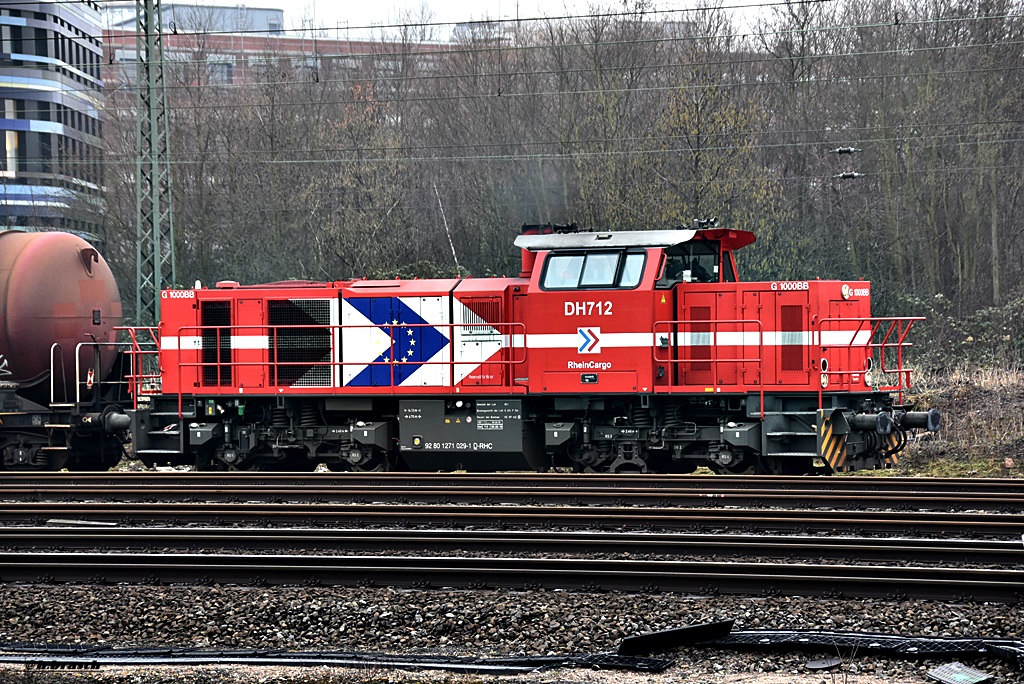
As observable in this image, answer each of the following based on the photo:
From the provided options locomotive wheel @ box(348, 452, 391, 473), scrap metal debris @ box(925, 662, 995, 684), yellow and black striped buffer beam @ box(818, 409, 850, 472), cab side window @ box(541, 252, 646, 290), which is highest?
cab side window @ box(541, 252, 646, 290)

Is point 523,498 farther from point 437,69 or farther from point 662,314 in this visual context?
point 437,69

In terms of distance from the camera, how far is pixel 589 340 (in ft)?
47.9

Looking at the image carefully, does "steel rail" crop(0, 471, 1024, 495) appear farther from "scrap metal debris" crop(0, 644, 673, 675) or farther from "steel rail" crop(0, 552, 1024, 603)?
"scrap metal debris" crop(0, 644, 673, 675)

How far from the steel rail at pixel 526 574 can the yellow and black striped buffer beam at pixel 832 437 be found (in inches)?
180

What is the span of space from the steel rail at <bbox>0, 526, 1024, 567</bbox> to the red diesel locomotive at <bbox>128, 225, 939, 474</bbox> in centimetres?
398

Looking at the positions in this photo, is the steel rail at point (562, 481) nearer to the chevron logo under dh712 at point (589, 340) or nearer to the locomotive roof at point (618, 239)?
the chevron logo under dh712 at point (589, 340)

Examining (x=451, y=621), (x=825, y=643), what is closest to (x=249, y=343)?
(x=451, y=621)

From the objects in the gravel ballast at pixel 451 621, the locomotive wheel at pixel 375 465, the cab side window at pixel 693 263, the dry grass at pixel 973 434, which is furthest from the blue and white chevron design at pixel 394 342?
the dry grass at pixel 973 434

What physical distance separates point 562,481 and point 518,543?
3.87m

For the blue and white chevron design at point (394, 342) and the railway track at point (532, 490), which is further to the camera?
the blue and white chevron design at point (394, 342)

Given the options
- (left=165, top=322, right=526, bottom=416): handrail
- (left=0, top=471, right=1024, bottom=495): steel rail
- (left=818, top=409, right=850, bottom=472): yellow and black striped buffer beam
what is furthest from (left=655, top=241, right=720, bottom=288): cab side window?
(left=0, top=471, right=1024, bottom=495): steel rail

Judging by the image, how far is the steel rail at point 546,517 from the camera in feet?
36.3

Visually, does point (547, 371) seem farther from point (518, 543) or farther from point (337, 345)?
point (518, 543)

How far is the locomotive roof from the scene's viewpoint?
14.5 meters
